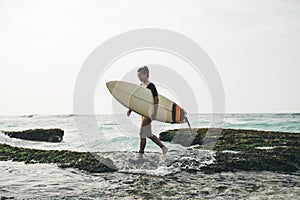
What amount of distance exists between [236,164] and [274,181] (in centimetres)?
171

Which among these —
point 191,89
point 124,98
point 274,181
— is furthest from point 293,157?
point 124,98

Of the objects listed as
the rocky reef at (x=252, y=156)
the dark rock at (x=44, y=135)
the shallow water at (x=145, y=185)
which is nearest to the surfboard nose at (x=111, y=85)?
the shallow water at (x=145, y=185)

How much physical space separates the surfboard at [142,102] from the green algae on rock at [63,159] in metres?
1.80

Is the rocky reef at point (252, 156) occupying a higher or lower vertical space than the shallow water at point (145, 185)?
higher

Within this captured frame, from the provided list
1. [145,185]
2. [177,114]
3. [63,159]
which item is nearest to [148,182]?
[145,185]

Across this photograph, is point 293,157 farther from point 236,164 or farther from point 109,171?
point 109,171

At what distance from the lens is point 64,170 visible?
350 inches

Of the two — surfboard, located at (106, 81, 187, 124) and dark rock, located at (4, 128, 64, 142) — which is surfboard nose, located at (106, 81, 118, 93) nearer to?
surfboard, located at (106, 81, 187, 124)

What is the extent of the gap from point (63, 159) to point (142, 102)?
311 cm

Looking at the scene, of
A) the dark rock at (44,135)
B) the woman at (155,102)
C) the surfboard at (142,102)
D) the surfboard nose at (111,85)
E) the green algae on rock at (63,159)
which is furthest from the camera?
the dark rock at (44,135)

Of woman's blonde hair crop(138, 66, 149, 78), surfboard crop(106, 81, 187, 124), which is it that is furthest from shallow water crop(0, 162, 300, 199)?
woman's blonde hair crop(138, 66, 149, 78)

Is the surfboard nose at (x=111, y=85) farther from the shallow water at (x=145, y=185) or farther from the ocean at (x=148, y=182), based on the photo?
the shallow water at (x=145, y=185)

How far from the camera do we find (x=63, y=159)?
10367 millimetres

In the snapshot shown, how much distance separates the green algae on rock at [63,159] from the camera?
29.7ft
